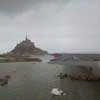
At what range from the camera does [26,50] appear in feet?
71.1

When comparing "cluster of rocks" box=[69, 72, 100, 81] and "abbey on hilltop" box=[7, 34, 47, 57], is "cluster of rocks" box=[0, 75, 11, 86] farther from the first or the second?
"cluster of rocks" box=[69, 72, 100, 81]

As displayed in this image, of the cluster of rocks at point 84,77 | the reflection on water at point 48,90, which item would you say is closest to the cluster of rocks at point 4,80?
the reflection on water at point 48,90

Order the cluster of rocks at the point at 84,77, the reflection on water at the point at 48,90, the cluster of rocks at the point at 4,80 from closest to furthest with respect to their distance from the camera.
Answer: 1. the reflection on water at the point at 48,90
2. the cluster of rocks at the point at 4,80
3. the cluster of rocks at the point at 84,77

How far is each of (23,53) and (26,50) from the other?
4.90 ft

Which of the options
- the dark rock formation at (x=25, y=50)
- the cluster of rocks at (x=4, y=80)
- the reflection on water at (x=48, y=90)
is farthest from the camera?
the dark rock formation at (x=25, y=50)

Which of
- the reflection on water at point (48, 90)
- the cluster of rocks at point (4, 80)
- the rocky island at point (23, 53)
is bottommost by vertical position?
the reflection on water at point (48, 90)

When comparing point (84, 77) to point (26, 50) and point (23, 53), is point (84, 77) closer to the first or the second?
point (23, 53)

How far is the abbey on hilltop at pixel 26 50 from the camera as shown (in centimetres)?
2059

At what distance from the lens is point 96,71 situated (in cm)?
1608

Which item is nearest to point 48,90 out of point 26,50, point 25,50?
point 25,50

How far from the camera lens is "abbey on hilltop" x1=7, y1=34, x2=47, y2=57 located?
20.6 metres

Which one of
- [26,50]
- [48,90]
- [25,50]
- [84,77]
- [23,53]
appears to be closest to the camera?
[48,90]

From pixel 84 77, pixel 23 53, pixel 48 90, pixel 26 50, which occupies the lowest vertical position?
pixel 48 90

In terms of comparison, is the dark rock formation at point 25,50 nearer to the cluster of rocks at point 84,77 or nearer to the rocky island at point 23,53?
the rocky island at point 23,53
